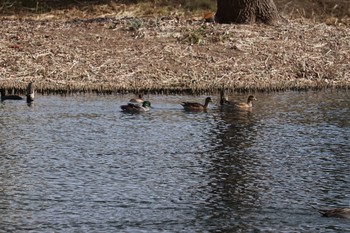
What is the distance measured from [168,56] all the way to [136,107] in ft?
26.7

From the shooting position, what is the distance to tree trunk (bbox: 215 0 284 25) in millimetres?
40219

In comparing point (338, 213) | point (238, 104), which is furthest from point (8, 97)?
point (338, 213)

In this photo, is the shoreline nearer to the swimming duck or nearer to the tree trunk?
the tree trunk

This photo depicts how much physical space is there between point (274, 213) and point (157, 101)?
13407 mm

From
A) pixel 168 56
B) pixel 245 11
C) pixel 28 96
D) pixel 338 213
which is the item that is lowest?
pixel 338 213

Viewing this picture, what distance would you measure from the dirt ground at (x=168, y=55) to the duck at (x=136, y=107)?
3723mm

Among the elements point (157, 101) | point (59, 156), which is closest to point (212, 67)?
point (157, 101)

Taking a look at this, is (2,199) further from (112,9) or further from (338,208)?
(112,9)

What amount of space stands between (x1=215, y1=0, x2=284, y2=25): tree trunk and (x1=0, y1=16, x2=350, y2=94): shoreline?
1.66ft

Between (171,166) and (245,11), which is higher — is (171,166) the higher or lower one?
the lower one

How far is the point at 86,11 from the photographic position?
44.3 meters

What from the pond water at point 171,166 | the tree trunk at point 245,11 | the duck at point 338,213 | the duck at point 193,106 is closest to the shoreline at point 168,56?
the tree trunk at point 245,11

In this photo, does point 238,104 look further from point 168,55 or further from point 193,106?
point 168,55

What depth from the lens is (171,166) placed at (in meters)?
22.0
